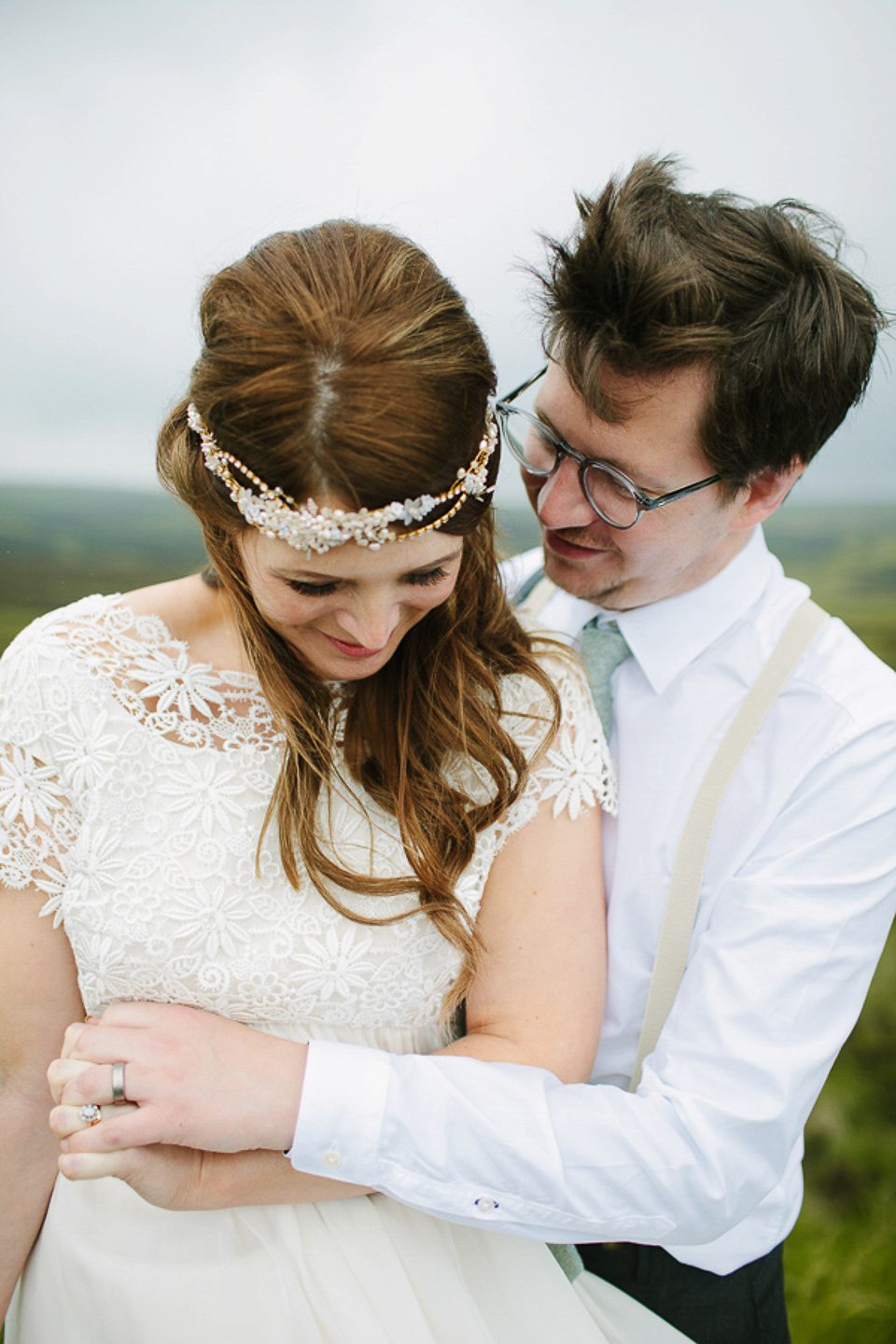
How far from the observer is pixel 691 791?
66.2 inches

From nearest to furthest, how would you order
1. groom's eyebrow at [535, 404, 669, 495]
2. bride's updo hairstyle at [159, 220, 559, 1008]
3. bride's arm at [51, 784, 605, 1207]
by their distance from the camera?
1. bride's updo hairstyle at [159, 220, 559, 1008]
2. bride's arm at [51, 784, 605, 1207]
3. groom's eyebrow at [535, 404, 669, 495]

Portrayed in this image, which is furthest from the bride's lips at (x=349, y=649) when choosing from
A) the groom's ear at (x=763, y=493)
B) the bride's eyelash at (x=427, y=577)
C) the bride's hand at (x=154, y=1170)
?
the groom's ear at (x=763, y=493)

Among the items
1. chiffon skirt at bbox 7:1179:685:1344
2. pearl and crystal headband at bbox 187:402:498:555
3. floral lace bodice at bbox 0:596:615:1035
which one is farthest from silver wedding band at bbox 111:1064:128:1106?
pearl and crystal headband at bbox 187:402:498:555

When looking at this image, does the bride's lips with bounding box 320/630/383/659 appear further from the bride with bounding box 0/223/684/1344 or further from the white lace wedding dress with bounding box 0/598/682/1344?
the white lace wedding dress with bounding box 0/598/682/1344

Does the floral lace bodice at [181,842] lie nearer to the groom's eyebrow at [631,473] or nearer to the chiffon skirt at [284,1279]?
the chiffon skirt at [284,1279]

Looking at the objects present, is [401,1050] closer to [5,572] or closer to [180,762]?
[180,762]

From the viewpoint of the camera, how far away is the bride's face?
47.8 inches

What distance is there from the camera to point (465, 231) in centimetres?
239

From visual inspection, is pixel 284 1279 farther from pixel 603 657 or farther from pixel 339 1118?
pixel 603 657

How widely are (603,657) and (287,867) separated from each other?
722 millimetres

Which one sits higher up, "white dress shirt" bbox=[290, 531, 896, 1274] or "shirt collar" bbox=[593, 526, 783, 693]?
"shirt collar" bbox=[593, 526, 783, 693]

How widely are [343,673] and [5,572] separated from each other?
1.43m

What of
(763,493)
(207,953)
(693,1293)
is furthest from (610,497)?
(693,1293)

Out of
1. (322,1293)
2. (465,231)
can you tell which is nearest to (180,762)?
(322,1293)
